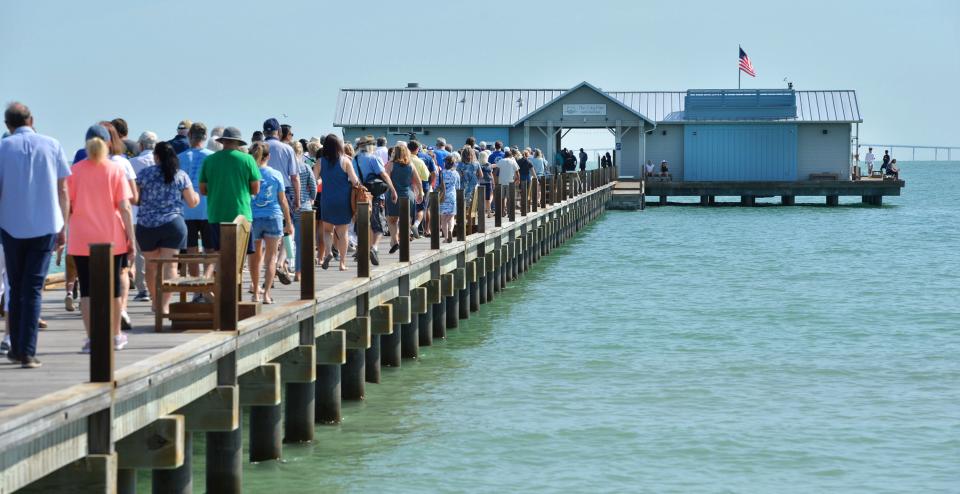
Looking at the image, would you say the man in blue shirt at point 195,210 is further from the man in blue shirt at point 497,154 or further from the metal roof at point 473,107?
the metal roof at point 473,107

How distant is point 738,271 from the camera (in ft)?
115

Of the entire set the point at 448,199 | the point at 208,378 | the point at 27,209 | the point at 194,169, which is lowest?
the point at 208,378

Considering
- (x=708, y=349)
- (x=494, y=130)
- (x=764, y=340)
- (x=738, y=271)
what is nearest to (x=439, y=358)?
(x=708, y=349)

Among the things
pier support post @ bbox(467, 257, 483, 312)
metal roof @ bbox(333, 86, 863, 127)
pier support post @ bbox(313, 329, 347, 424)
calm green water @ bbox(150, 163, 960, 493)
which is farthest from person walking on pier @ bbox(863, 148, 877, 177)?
pier support post @ bbox(313, 329, 347, 424)

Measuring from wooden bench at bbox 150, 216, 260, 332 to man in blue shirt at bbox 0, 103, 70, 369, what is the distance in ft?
3.91

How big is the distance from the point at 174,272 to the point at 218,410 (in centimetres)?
273

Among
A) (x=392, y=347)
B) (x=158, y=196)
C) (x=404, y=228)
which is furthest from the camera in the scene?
(x=392, y=347)

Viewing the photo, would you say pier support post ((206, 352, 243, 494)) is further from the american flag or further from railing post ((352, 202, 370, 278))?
the american flag

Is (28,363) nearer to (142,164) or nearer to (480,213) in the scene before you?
(142,164)

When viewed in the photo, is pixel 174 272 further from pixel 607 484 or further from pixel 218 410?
pixel 607 484

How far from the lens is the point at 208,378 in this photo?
9.52m

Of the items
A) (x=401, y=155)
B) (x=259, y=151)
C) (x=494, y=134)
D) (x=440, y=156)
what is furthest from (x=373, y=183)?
(x=494, y=134)

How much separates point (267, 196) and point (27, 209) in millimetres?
4289

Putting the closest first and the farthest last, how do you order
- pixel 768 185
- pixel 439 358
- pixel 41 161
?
pixel 41 161
pixel 439 358
pixel 768 185
